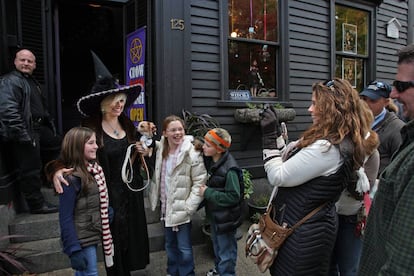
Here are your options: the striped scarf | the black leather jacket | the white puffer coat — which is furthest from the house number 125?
the striped scarf

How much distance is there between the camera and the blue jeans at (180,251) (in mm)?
2969

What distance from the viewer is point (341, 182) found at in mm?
1850

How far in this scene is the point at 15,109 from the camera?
336cm

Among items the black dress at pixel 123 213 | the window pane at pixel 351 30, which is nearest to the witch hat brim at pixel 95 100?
the black dress at pixel 123 213

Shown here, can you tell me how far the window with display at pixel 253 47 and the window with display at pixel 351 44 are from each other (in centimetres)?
169

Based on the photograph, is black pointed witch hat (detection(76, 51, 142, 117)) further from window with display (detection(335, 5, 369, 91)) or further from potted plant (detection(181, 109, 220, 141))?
window with display (detection(335, 5, 369, 91))

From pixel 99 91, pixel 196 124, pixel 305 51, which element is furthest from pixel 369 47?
pixel 99 91

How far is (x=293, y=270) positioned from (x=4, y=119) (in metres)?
3.10

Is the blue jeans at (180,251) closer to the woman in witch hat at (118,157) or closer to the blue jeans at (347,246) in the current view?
the woman in witch hat at (118,157)

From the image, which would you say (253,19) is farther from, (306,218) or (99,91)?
(306,218)

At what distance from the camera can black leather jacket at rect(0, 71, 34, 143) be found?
332 centimetres

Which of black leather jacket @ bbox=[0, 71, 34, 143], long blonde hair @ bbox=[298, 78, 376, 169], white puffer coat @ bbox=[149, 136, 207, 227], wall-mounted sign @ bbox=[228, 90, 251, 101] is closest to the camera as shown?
long blonde hair @ bbox=[298, 78, 376, 169]

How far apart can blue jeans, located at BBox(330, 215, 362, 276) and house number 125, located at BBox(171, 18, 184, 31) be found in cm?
329

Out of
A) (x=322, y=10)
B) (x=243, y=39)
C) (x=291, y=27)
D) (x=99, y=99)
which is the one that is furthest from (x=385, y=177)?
(x=322, y=10)
